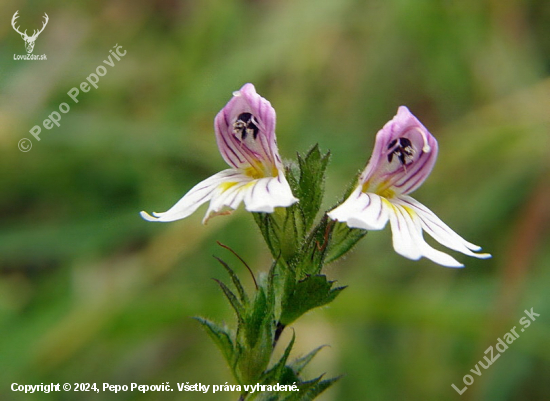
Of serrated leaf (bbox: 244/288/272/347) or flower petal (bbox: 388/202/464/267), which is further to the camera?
serrated leaf (bbox: 244/288/272/347)

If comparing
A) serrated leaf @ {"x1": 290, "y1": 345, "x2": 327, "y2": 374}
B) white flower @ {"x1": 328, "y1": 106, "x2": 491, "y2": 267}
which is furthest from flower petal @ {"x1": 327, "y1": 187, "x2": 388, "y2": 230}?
serrated leaf @ {"x1": 290, "y1": 345, "x2": 327, "y2": 374}

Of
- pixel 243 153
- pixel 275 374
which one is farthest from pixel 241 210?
pixel 275 374

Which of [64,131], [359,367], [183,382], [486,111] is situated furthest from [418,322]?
[64,131]

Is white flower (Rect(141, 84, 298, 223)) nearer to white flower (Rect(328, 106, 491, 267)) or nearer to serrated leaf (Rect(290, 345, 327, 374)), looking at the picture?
white flower (Rect(328, 106, 491, 267))

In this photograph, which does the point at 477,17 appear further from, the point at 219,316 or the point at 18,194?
the point at 18,194

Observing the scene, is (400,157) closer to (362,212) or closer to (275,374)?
(362,212)

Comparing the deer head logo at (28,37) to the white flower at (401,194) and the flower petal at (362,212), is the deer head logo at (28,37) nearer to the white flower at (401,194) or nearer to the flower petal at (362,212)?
the white flower at (401,194)
